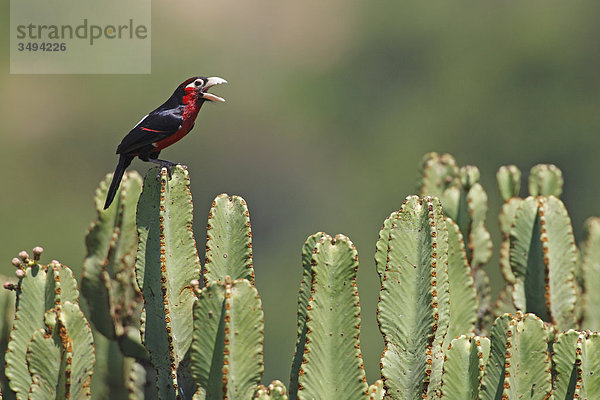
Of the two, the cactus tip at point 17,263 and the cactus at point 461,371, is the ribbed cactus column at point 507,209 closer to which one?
the cactus at point 461,371

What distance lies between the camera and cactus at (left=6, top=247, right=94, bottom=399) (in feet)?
13.2

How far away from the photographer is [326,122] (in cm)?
2528

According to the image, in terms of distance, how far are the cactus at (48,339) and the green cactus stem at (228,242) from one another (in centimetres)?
→ 72

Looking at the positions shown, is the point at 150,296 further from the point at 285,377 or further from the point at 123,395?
the point at 285,377

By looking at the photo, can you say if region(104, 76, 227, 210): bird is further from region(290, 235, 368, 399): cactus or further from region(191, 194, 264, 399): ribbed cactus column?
region(290, 235, 368, 399): cactus

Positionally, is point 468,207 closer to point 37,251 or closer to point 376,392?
point 376,392

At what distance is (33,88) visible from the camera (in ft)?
82.4

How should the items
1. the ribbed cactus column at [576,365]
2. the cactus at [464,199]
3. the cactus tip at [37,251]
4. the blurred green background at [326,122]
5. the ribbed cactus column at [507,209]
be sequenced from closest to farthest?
the ribbed cactus column at [576,365]
the cactus tip at [37,251]
the cactus at [464,199]
the ribbed cactus column at [507,209]
the blurred green background at [326,122]

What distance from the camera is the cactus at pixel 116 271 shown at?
5621mm

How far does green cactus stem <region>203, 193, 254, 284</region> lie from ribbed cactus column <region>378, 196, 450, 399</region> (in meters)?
0.70

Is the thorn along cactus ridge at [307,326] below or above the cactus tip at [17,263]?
below

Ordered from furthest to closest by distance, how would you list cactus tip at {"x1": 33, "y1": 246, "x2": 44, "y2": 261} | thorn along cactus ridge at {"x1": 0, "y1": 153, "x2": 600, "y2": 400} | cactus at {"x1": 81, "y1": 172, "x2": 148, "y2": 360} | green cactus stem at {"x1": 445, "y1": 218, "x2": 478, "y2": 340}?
cactus at {"x1": 81, "y1": 172, "x2": 148, "y2": 360}, green cactus stem at {"x1": 445, "y1": 218, "x2": 478, "y2": 340}, cactus tip at {"x1": 33, "y1": 246, "x2": 44, "y2": 261}, thorn along cactus ridge at {"x1": 0, "y1": 153, "x2": 600, "y2": 400}

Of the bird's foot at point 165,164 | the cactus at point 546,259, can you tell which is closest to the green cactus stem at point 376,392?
the bird's foot at point 165,164

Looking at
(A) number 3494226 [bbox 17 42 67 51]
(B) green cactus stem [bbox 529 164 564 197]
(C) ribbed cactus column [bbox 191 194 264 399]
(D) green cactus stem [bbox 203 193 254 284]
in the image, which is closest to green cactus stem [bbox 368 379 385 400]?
(C) ribbed cactus column [bbox 191 194 264 399]
